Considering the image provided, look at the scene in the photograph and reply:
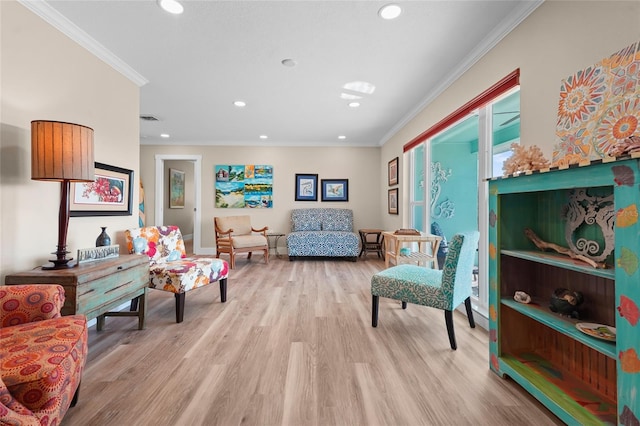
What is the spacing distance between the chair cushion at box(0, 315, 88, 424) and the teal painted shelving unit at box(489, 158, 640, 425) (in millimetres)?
2063

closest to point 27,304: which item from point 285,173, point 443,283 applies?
point 443,283

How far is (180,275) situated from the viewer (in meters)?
2.41

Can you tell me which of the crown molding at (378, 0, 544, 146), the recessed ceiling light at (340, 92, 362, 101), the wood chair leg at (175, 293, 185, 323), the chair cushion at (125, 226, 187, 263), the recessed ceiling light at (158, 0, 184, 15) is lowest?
the wood chair leg at (175, 293, 185, 323)

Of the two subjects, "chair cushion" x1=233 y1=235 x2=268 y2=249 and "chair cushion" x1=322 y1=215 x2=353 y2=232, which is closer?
"chair cushion" x1=233 y1=235 x2=268 y2=249

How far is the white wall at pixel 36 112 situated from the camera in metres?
1.79

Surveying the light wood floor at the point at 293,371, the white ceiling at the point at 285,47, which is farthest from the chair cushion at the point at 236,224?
the light wood floor at the point at 293,371

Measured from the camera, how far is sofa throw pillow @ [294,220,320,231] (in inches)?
230

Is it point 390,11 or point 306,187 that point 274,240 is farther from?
point 390,11

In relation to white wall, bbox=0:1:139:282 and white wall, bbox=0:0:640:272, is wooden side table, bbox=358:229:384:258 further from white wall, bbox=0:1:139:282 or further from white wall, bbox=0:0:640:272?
white wall, bbox=0:1:139:282

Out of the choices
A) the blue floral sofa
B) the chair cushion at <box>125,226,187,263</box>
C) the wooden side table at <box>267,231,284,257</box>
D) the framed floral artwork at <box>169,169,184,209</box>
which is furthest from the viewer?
the framed floral artwork at <box>169,169,184,209</box>

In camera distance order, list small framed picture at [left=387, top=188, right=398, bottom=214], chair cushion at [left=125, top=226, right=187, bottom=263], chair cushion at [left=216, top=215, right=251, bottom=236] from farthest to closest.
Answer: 1. chair cushion at [left=216, top=215, right=251, bottom=236]
2. small framed picture at [left=387, top=188, right=398, bottom=214]
3. chair cushion at [left=125, top=226, right=187, bottom=263]

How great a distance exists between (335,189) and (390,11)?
4.31m

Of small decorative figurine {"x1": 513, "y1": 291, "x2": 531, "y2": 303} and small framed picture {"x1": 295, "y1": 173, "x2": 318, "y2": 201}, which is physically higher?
small framed picture {"x1": 295, "y1": 173, "x2": 318, "y2": 201}

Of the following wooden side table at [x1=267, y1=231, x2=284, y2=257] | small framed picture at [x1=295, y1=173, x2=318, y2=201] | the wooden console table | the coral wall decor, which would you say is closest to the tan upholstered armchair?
wooden side table at [x1=267, y1=231, x2=284, y2=257]
